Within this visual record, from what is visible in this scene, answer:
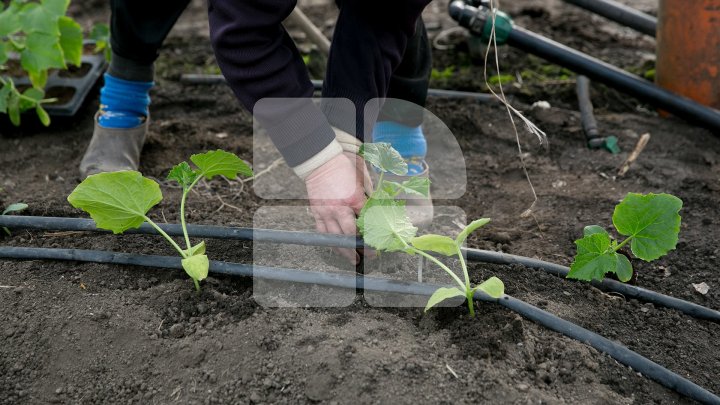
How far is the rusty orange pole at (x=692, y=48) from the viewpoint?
231cm

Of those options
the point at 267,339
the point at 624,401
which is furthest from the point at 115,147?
the point at 624,401

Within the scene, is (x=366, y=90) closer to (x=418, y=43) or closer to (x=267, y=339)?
(x=418, y=43)

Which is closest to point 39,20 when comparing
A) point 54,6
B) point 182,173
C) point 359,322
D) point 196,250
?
point 54,6

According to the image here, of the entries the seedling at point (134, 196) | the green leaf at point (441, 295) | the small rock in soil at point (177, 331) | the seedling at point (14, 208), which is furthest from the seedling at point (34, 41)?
the green leaf at point (441, 295)

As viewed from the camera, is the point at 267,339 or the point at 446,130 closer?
the point at 267,339

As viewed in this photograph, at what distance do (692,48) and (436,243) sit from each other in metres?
1.50

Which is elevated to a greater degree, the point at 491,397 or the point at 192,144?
the point at 491,397

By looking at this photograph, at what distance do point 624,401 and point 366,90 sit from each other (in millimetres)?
856

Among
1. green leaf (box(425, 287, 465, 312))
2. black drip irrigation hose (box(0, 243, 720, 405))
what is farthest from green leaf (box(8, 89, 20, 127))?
green leaf (box(425, 287, 465, 312))

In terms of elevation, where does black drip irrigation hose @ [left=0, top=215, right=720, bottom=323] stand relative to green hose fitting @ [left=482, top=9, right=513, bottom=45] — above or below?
below

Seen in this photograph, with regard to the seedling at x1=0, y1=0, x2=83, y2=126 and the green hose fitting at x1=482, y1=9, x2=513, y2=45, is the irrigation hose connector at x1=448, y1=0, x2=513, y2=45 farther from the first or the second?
the seedling at x1=0, y1=0, x2=83, y2=126

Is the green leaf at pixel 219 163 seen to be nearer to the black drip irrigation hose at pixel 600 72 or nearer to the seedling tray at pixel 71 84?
the seedling tray at pixel 71 84

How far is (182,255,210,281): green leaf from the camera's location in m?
1.41

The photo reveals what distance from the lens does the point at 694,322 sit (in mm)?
1503
